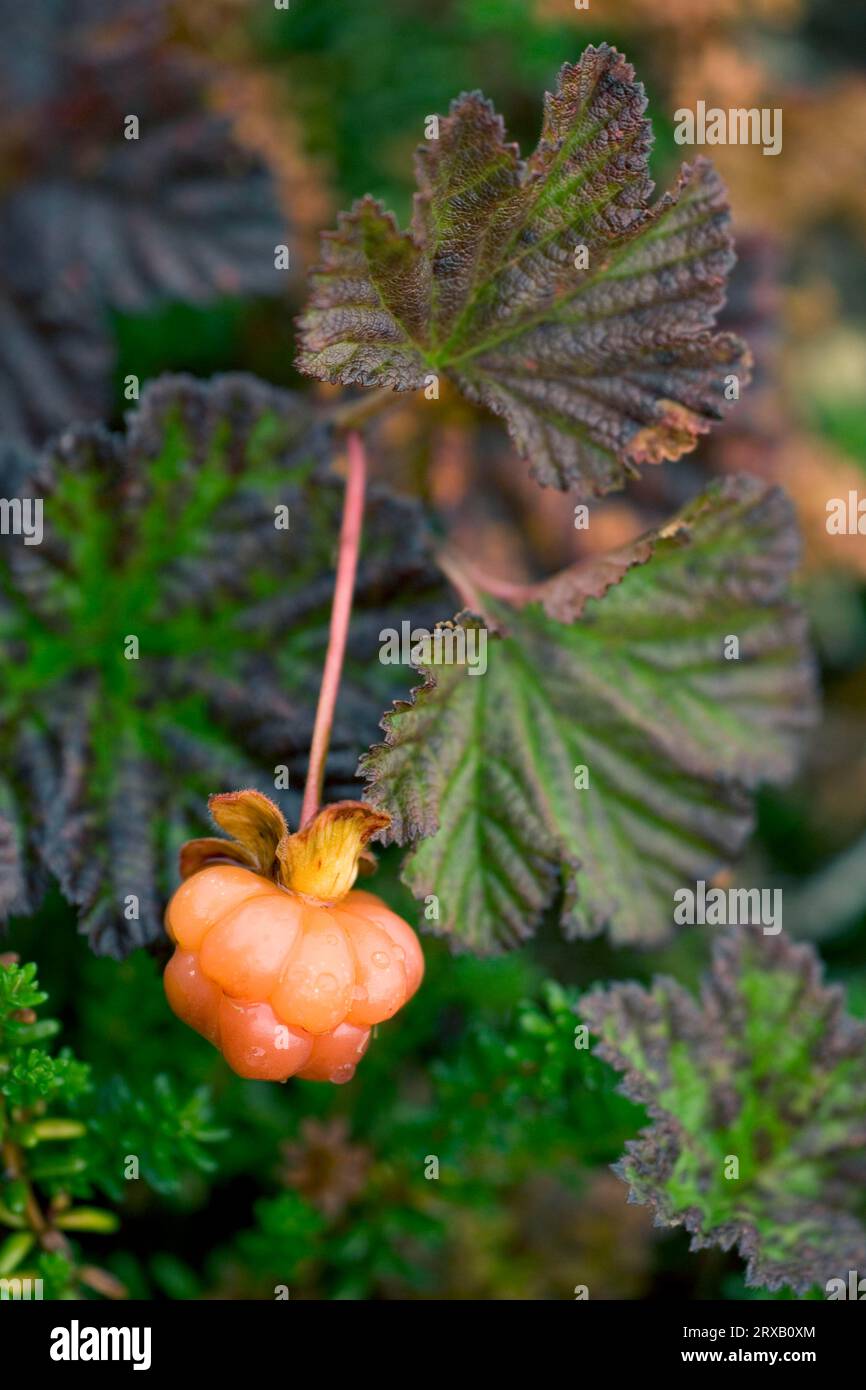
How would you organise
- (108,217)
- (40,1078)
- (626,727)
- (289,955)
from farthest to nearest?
(108,217) < (626,727) < (40,1078) < (289,955)

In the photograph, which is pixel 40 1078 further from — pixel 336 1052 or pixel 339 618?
pixel 339 618

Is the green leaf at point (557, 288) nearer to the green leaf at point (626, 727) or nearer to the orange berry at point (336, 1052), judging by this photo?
the green leaf at point (626, 727)

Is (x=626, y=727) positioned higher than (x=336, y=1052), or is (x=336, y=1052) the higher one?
(x=626, y=727)

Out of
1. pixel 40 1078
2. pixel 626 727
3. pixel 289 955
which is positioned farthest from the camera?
pixel 626 727

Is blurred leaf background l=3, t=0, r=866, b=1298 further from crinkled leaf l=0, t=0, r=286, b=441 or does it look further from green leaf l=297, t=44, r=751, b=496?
green leaf l=297, t=44, r=751, b=496

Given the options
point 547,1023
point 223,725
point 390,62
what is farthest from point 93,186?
point 547,1023

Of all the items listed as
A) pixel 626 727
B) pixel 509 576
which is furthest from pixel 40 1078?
pixel 509 576

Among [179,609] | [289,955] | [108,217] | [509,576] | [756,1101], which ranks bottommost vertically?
[756,1101]
